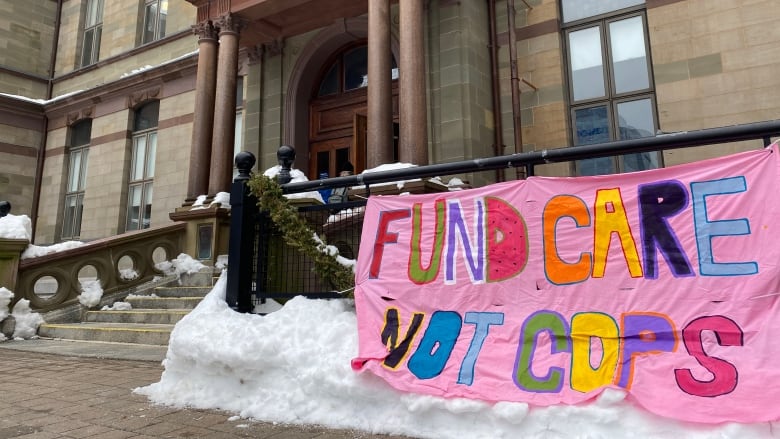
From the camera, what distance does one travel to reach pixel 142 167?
16281mm

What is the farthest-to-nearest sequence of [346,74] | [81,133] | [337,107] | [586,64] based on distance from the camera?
1. [81,133]
2. [346,74]
3. [337,107]
4. [586,64]

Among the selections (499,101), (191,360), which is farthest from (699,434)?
(499,101)

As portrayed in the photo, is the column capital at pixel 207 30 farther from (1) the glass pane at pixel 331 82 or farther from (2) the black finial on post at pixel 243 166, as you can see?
(2) the black finial on post at pixel 243 166

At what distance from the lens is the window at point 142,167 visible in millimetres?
15914

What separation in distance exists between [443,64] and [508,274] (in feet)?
25.0

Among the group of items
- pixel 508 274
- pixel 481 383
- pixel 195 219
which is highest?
pixel 195 219

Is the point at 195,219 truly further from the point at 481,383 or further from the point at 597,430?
the point at 597,430

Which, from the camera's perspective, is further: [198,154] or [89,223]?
[89,223]

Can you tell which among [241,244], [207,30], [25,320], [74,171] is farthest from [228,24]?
[74,171]

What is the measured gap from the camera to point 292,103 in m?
→ 12.9

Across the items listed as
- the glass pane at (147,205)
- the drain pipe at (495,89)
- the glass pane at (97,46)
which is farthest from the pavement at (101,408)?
the glass pane at (97,46)

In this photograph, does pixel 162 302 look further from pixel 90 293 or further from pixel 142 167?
pixel 142 167

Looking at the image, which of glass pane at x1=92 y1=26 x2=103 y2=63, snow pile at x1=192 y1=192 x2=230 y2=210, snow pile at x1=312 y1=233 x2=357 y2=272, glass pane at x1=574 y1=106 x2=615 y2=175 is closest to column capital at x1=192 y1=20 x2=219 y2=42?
snow pile at x1=192 y1=192 x2=230 y2=210

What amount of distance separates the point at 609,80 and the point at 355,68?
5930mm
